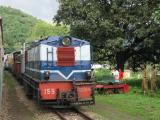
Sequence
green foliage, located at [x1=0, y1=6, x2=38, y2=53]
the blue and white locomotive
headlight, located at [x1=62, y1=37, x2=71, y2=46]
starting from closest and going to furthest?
the blue and white locomotive < headlight, located at [x1=62, y1=37, x2=71, y2=46] < green foliage, located at [x1=0, y1=6, x2=38, y2=53]

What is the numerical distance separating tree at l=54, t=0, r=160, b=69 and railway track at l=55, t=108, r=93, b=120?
430 inches

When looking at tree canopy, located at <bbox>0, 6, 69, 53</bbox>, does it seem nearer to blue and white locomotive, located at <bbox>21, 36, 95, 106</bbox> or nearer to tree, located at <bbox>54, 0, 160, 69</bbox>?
tree, located at <bbox>54, 0, 160, 69</bbox>

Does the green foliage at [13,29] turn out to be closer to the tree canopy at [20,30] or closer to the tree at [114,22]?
the tree canopy at [20,30]

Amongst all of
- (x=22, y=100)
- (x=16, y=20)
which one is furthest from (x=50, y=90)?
(x=16, y=20)

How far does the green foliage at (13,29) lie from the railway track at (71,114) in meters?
98.8

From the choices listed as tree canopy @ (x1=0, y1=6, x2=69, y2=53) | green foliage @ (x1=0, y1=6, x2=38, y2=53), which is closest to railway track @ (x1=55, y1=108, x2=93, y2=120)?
tree canopy @ (x1=0, y1=6, x2=69, y2=53)

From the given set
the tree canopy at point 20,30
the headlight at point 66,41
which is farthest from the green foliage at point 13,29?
the headlight at point 66,41

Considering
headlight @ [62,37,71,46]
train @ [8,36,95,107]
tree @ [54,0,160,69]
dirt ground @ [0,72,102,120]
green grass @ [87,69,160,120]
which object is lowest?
dirt ground @ [0,72,102,120]

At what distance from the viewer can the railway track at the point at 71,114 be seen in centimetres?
1590

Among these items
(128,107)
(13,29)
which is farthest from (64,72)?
(13,29)

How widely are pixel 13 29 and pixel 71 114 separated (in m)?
141

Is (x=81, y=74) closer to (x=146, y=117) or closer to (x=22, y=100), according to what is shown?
(x=146, y=117)

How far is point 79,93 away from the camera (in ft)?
57.7

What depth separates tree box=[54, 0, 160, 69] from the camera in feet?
94.7
